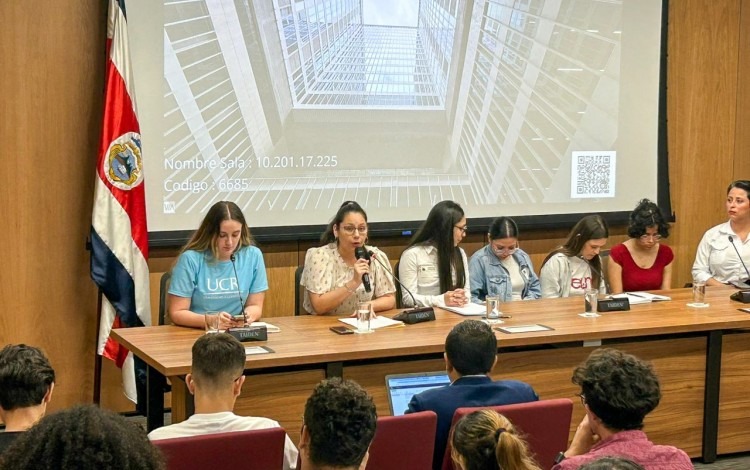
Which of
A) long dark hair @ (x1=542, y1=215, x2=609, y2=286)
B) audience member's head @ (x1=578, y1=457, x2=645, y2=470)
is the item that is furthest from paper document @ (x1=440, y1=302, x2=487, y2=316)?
audience member's head @ (x1=578, y1=457, x2=645, y2=470)

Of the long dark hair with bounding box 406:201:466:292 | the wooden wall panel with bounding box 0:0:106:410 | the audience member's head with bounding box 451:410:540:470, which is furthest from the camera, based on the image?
the long dark hair with bounding box 406:201:466:292

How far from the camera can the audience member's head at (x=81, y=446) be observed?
42.8 inches

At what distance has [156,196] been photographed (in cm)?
501

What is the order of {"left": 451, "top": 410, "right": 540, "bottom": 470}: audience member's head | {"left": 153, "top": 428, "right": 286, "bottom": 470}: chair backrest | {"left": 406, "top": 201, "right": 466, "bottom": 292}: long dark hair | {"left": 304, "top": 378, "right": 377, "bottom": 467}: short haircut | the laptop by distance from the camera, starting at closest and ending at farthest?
{"left": 451, "top": 410, "right": 540, "bottom": 470}: audience member's head → {"left": 304, "top": 378, "right": 377, "bottom": 467}: short haircut → {"left": 153, "top": 428, "right": 286, "bottom": 470}: chair backrest → the laptop → {"left": 406, "top": 201, "right": 466, "bottom": 292}: long dark hair

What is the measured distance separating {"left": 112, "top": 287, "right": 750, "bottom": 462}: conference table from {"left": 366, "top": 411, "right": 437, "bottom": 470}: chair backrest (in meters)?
1.06

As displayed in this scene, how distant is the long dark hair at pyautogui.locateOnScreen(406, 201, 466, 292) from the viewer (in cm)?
476

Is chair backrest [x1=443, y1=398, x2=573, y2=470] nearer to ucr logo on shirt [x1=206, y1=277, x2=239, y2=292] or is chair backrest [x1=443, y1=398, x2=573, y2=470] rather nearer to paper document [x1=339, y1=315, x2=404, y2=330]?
paper document [x1=339, y1=315, x2=404, y2=330]

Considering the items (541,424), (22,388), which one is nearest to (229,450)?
(22,388)

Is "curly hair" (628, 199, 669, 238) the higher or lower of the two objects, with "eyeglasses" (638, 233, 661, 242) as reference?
higher

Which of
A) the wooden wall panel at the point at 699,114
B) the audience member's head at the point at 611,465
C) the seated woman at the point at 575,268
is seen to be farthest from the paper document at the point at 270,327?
the wooden wall panel at the point at 699,114

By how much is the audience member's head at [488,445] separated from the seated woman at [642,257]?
3395 millimetres

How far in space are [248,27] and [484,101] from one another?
5.10 feet

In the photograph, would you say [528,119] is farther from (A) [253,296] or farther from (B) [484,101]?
(A) [253,296]

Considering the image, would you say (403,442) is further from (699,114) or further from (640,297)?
(699,114)
